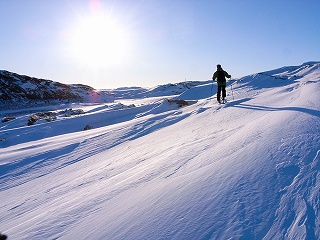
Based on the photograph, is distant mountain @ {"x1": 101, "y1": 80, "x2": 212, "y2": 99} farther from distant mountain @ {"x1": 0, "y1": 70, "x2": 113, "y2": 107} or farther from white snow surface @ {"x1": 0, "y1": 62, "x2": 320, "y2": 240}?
white snow surface @ {"x1": 0, "y1": 62, "x2": 320, "y2": 240}

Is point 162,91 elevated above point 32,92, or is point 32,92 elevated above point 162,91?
point 32,92

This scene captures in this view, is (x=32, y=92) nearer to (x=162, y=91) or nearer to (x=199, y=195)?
(x=162, y=91)

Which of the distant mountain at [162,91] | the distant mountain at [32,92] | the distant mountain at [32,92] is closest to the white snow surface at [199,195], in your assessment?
the distant mountain at [32,92]

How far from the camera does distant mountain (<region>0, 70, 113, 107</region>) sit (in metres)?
31.2

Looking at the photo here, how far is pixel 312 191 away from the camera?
6.31ft

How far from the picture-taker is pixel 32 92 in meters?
34.7

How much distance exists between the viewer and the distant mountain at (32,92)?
3115 centimetres

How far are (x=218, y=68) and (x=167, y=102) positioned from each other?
5.41 meters

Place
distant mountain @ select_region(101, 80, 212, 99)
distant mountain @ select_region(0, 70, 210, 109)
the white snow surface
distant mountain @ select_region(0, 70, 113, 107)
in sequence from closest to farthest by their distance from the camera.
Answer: the white snow surface → distant mountain @ select_region(0, 70, 210, 109) → distant mountain @ select_region(0, 70, 113, 107) → distant mountain @ select_region(101, 80, 212, 99)

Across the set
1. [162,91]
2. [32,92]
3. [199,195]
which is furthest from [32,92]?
[199,195]

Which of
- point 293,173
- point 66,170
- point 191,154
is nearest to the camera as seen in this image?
point 293,173

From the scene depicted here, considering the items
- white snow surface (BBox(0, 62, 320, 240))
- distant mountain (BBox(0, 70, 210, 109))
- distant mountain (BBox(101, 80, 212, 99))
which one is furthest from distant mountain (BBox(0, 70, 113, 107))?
white snow surface (BBox(0, 62, 320, 240))

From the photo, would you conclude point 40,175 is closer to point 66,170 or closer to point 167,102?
point 66,170

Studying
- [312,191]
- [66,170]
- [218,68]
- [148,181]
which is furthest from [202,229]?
A: [218,68]
